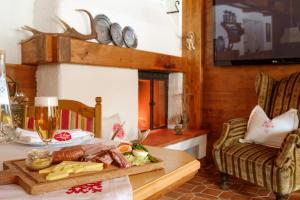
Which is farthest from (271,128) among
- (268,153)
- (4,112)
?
(4,112)

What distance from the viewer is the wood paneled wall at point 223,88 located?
3312 millimetres

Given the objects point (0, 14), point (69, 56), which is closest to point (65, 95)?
point (69, 56)

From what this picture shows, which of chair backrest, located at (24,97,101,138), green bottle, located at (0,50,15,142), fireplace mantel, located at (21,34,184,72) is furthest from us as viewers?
fireplace mantel, located at (21,34,184,72)

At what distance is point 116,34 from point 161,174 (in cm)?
213

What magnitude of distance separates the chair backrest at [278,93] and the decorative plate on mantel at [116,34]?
1.41 metres

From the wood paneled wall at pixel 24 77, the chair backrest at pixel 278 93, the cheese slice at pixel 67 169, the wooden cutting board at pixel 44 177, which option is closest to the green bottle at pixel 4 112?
the wooden cutting board at pixel 44 177

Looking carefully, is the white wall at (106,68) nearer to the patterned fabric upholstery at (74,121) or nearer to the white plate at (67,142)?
the patterned fabric upholstery at (74,121)

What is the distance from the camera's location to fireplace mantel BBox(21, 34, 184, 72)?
209 cm

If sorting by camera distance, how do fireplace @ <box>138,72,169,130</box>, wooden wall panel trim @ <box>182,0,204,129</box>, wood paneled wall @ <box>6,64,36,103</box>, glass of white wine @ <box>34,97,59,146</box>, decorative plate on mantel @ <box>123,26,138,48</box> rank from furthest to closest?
1. wooden wall panel trim @ <box>182,0,204,129</box>
2. fireplace @ <box>138,72,169,130</box>
3. decorative plate on mantel @ <box>123,26,138,48</box>
4. wood paneled wall @ <box>6,64,36,103</box>
5. glass of white wine @ <box>34,97,59,146</box>

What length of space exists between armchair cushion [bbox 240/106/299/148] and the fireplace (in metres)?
1.16

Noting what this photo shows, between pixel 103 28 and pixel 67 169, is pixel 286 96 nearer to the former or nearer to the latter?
pixel 103 28

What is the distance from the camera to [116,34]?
2699 mm

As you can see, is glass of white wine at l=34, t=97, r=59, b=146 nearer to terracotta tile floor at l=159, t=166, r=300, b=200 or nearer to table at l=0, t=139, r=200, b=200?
table at l=0, t=139, r=200, b=200

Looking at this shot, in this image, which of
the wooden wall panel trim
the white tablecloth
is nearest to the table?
the white tablecloth
